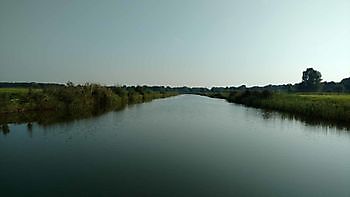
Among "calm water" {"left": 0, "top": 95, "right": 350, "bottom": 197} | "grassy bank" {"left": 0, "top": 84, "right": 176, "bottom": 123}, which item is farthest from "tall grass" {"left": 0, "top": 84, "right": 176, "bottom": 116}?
"calm water" {"left": 0, "top": 95, "right": 350, "bottom": 197}

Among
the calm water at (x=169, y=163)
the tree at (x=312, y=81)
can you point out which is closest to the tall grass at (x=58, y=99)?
the calm water at (x=169, y=163)

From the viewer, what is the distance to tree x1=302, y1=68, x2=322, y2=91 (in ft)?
307

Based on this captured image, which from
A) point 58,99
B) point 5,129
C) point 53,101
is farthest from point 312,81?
point 5,129

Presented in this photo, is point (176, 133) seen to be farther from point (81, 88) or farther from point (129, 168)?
point (81, 88)

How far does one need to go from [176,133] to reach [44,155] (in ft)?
26.7

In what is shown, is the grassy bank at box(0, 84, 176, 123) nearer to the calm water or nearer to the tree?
the calm water

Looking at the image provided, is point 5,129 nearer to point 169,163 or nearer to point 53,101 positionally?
point 169,163

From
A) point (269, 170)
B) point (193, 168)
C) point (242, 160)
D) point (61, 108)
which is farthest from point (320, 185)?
point (61, 108)

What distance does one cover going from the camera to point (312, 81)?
94.6 m

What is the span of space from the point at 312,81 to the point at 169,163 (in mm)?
95789

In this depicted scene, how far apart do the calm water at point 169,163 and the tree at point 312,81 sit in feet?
276

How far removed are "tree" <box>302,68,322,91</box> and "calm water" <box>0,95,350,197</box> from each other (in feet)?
276

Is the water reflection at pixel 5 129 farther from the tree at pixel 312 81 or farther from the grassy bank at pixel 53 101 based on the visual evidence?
the tree at pixel 312 81

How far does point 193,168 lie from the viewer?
32.1ft
